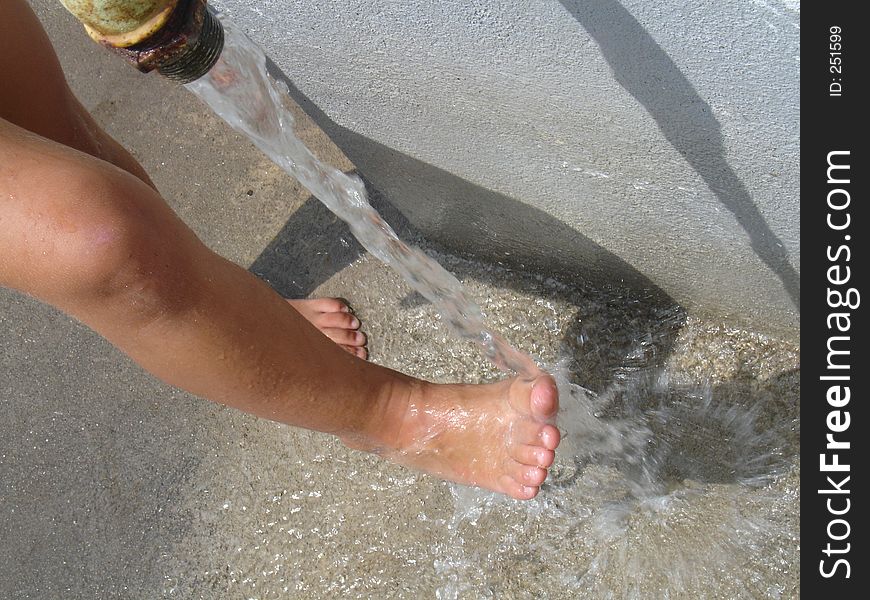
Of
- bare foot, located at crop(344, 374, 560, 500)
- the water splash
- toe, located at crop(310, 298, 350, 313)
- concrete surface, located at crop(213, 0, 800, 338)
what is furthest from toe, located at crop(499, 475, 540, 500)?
toe, located at crop(310, 298, 350, 313)

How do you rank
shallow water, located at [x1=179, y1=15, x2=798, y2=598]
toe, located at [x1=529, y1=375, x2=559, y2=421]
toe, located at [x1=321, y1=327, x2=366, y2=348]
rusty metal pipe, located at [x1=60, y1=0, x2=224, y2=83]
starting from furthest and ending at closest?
toe, located at [x1=321, y1=327, x2=366, y2=348] → shallow water, located at [x1=179, y1=15, x2=798, y2=598] → toe, located at [x1=529, y1=375, x2=559, y2=421] → rusty metal pipe, located at [x1=60, y1=0, x2=224, y2=83]

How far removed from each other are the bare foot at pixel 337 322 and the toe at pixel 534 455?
50 cm

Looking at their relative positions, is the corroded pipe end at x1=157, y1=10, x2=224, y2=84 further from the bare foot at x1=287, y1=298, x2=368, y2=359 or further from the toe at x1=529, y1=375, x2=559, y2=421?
the bare foot at x1=287, y1=298, x2=368, y2=359

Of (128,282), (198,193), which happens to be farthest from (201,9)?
(198,193)

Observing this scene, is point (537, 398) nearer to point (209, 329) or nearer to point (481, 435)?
point (481, 435)

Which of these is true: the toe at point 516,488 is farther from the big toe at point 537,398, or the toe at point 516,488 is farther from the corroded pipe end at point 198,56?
the corroded pipe end at point 198,56

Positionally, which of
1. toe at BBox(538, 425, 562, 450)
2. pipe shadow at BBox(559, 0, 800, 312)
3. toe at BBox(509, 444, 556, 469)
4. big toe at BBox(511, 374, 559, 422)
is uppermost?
pipe shadow at BBox(559, 0, 800, 312)

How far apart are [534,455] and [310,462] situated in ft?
1.71

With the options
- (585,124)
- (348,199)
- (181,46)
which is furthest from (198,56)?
(348,199)

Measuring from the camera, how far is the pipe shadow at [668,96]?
896 mm

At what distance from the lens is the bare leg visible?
935mm

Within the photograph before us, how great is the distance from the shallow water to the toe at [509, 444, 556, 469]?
9.3 inches
